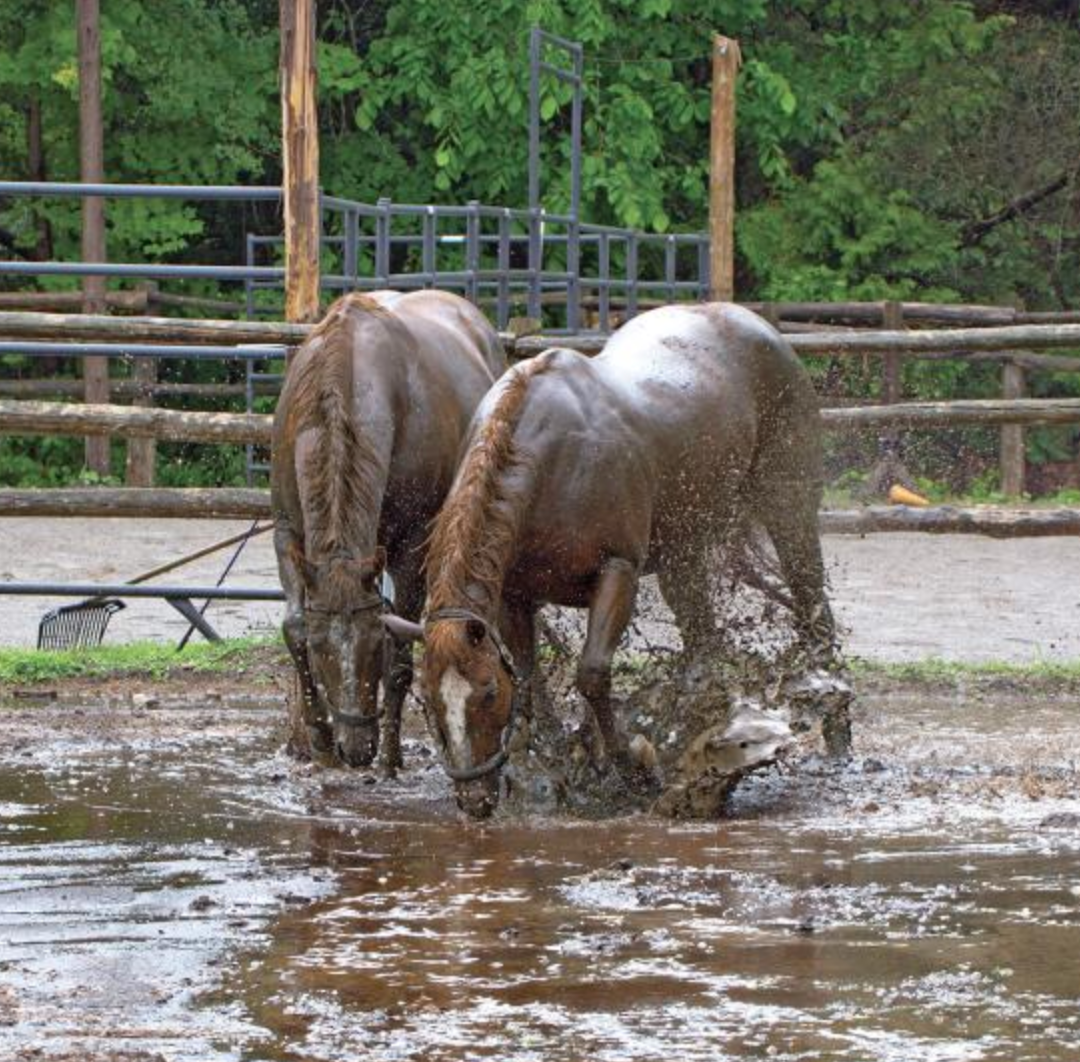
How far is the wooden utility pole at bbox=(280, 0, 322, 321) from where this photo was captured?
444 inches

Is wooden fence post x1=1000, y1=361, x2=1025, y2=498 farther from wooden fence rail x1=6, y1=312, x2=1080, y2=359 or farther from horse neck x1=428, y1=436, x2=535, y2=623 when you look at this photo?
horse neck x1=428, y1=436, x2=535, y2=623

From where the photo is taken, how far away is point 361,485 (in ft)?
23.4

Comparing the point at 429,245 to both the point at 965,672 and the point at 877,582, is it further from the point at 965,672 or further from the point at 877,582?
the point at 965,672

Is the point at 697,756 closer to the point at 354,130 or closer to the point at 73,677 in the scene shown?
the point at 73,677

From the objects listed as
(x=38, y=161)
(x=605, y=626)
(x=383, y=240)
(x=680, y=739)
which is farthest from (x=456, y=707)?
(x=38, y=161)

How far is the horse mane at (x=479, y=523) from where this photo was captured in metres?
6.36

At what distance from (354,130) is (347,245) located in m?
8.30

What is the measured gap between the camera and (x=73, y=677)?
9727mm

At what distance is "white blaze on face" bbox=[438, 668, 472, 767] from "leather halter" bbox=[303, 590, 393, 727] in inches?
25.6

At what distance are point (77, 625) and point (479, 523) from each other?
4.63 meters

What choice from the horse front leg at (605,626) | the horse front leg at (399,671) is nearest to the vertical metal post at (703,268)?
the horse front leg at (399,671)

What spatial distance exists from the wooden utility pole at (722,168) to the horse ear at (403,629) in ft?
40.2

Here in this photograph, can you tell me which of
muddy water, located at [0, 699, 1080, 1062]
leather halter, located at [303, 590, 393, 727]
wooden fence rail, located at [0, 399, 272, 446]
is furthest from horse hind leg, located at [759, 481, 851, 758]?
wooden fence rail, located at [0, 399, 272, 446]

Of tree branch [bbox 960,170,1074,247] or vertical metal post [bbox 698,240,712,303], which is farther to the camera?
tree branch [bbox 960,170,1074,247]
